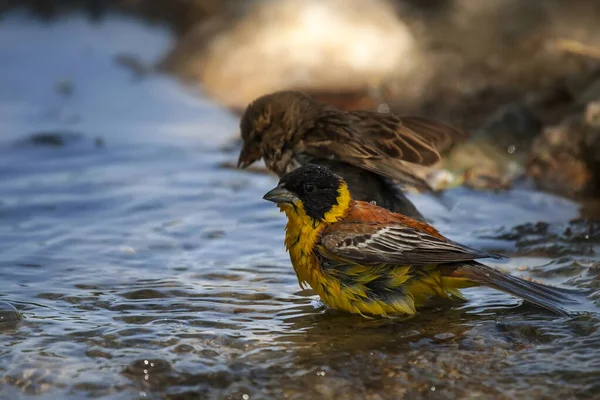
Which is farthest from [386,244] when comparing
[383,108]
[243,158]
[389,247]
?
[383,108]

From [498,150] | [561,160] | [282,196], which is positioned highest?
[498,150]

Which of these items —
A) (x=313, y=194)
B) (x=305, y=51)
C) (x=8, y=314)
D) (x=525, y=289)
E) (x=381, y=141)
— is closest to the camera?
(x=8, y=314)

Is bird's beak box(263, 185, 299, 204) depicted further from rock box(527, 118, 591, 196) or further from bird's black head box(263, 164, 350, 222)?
rock box(527, 118, 591, 196)

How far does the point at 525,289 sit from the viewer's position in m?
5.09

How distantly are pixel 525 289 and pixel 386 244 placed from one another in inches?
29.7

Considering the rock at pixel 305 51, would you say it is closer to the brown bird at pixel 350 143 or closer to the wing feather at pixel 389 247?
the brown bird at pixel 350 143

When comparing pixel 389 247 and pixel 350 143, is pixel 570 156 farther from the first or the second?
pixel 389 247

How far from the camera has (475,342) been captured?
184 inches

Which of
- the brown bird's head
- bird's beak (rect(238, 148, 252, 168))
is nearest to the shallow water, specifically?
bird's beak (rect(238, 148, 252, 168))

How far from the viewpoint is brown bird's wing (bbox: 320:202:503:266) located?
5.16m

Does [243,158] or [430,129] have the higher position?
[430,129]

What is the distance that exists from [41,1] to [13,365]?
39.9 ft

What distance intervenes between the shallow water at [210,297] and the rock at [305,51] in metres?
1.48

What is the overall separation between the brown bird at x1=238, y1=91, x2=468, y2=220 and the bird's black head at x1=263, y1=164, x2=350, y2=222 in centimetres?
88
